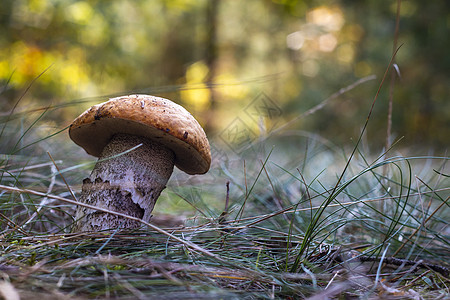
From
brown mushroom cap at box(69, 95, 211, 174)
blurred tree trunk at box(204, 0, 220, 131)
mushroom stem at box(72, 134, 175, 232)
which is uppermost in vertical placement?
blurred tree trunk at box(204, 0, 220, 131)

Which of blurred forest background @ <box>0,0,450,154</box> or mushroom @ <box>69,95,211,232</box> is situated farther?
blurred forest background @ <box>0,0,450,154</box>

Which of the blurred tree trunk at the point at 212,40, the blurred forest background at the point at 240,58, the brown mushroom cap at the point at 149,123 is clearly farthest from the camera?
the blurred tree trunk at the point at 212,40

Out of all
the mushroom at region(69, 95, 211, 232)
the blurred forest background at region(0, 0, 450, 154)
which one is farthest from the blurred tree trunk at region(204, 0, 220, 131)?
the mushroom at region(69, 95, 211, 232)

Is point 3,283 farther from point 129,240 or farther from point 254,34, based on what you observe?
point 254,34

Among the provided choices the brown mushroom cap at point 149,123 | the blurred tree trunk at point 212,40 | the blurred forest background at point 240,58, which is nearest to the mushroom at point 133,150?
the brown mushroom cap at point 149,123

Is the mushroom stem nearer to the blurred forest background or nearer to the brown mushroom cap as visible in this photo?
the brown mushroom cap

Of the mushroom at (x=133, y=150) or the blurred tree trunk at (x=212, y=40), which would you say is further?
the blurred tree trunk at (x=212, y=40)

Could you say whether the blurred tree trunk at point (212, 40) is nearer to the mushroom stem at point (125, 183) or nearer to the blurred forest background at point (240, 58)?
the blurred forest background at point (240, 58)

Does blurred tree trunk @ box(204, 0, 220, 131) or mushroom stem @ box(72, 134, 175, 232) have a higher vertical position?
blurred tree trunk @ box(204, 0, 220, 131)

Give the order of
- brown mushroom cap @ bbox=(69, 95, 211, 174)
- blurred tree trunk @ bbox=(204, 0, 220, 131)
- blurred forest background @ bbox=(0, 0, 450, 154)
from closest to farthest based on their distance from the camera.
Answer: brown mushroom cap @ bbox=(69, 95, 211, 174), blurred forest background @ bbox=(0, 0, 450, 154), blurred tree trunk @ bbox=(204, 0, 220, 131)
